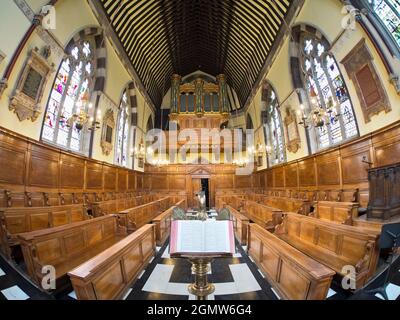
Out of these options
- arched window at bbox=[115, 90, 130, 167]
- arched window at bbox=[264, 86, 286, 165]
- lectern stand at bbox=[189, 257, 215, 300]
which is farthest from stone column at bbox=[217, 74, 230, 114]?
lectern stand at bbox=[189, 257, 215, 300]

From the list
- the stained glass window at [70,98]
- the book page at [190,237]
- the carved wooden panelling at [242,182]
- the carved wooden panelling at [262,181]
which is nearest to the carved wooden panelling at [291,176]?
the carved wooden panelling at [262,181]

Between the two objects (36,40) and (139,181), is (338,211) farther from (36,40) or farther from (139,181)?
(139,181)

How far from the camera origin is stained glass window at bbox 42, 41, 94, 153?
686 centimetres

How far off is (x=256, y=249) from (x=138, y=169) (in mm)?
12075

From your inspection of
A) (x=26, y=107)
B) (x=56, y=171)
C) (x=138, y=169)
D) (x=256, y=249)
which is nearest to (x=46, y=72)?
(x=26, y=107)

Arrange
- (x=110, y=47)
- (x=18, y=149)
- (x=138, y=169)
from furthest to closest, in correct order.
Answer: (x=138, y=169) → (x=110, y=47) → (x=18, y=149)

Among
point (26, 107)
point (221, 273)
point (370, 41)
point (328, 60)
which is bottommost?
point (221, 273)

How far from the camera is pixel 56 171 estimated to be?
265 inches

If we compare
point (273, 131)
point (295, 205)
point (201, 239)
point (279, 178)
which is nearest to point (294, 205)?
point (295, 205)

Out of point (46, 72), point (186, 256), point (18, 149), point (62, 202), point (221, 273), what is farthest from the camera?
point (62, 202)

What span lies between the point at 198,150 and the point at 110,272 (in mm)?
14080

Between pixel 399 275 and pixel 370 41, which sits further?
pixel 370 41

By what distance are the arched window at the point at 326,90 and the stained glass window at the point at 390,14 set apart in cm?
169

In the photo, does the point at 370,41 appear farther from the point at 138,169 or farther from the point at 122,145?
the point at 138,169
